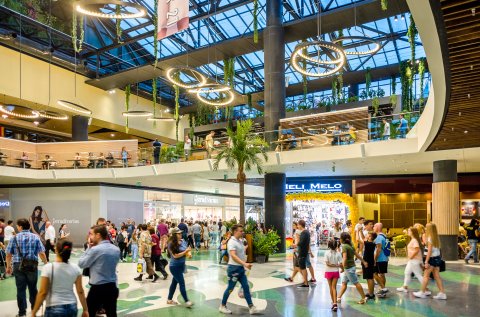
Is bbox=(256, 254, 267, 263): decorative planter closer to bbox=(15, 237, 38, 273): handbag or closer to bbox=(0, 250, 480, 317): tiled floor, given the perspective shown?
bbox=(0, 250, 480, 317): tiled floor

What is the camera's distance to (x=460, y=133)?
11.2 metres

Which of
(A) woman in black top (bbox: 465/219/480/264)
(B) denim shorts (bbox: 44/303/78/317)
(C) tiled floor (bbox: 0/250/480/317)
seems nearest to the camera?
(B) denim shorts (bbox: 44/303/78/317)

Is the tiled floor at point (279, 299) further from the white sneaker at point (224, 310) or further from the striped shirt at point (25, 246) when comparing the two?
the striped shirt at point (25, 246)

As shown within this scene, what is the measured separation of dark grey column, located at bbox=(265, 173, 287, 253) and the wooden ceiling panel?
9.03 metres

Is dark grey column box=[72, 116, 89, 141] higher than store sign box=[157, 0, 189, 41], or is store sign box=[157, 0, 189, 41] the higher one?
store sign box=[157, 0, 189, 41]

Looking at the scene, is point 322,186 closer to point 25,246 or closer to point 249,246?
point 249,246

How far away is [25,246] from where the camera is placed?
6.93 meters

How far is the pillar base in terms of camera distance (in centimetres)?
1587

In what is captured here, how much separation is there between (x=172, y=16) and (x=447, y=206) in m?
11.4

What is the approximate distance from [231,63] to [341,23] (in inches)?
254

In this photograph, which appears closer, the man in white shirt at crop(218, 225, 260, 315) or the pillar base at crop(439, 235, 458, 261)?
the man in white shirt at crop(218, 225, 260, 315)

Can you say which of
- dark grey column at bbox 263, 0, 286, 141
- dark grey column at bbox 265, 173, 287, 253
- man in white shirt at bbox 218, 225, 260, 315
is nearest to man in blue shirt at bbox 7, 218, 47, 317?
man in white shirt at bbox 218, 225, 260, 315

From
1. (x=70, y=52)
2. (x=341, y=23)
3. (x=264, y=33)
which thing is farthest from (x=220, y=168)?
(x=70, y=52)

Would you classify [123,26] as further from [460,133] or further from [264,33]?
[460,133]
